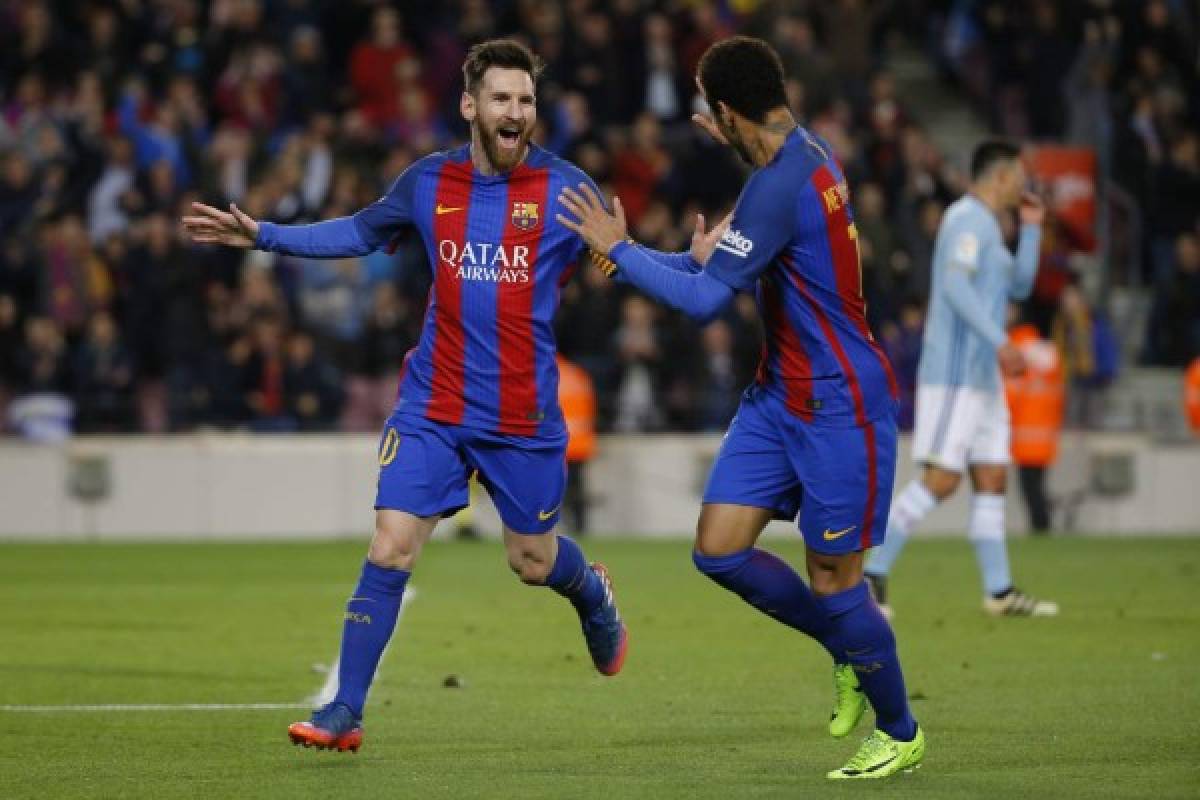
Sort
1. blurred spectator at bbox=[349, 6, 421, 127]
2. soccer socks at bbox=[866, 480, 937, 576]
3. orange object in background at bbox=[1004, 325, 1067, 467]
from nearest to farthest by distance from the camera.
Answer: soccer socks at bbox=[866, 480, 937, 576] < orange object in background at bbox=[1004, 325, 1067, 467] < blurred spectator at bbox=[349, 6, 421, 127]

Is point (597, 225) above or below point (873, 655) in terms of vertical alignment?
above

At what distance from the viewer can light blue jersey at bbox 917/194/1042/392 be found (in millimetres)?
13141

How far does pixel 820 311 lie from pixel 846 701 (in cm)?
141

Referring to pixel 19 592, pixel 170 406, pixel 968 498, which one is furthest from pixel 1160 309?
pixel 19 592

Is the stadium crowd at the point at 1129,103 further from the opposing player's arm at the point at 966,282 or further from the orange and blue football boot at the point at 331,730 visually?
the orange and blue football boot at the point at 331,730

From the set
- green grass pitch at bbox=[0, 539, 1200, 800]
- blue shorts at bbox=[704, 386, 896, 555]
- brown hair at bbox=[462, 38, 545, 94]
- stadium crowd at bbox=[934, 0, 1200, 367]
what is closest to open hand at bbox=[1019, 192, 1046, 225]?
green grass pitch at bbox=[0, 539, 1200, 800]

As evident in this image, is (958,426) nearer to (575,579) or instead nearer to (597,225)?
(575,579)

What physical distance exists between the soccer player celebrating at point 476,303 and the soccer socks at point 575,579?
31cm

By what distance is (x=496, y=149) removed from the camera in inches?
349

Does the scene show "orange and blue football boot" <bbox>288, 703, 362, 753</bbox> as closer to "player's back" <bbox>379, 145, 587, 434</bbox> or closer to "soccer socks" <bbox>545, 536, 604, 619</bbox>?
"player's back" <bbox>379, 145, 587, 434</bbox>

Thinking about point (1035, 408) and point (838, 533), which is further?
point (1035, 408)

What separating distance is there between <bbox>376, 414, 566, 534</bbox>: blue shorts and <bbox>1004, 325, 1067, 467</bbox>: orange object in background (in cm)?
1153

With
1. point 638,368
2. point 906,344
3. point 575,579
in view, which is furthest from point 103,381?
point 575,579

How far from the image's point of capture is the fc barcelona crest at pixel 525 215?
8.84 m
